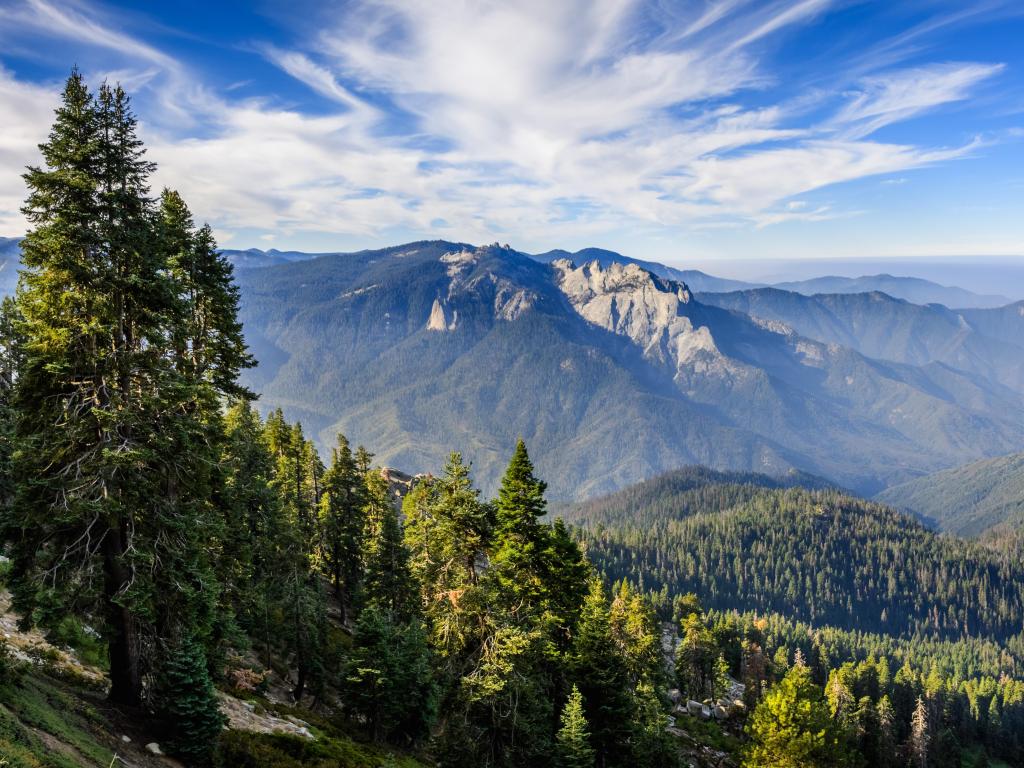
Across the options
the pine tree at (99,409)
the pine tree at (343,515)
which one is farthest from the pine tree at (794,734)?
the pine tree at (99,409)

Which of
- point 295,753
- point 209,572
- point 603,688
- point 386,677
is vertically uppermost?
point 209,572

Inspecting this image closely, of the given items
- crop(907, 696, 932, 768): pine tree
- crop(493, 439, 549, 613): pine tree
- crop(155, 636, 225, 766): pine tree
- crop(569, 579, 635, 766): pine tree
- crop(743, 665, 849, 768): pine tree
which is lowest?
crop(907, 696, 932, 768): pine tree

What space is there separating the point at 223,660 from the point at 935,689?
486 feet

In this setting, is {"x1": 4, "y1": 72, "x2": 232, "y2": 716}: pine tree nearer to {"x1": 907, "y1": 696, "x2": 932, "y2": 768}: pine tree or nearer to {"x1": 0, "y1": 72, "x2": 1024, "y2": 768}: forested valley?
{"x1": 0, "y1": 72, "x2": 1024, "y2": 768}: forested valley

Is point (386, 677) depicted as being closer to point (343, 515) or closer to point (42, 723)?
point (42, 723)

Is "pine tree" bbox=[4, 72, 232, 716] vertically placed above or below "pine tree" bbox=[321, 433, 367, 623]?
above

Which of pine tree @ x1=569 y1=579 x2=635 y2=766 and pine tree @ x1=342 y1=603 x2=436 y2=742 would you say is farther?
pine tree @ x1=569 y1=579 x2=635 y2=766

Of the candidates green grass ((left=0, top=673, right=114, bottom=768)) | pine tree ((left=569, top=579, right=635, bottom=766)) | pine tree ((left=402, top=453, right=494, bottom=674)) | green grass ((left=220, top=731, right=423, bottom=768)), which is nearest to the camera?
green grass ((left=0, top=673, right=114, bottom=768))

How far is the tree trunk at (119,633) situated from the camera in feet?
55.1

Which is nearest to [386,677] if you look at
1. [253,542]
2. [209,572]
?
[253,542]

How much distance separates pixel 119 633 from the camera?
671 inches

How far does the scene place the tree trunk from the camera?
55.1ft

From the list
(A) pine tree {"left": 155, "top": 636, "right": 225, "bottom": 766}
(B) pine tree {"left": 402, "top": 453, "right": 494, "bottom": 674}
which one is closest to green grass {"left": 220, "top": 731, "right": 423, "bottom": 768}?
(A) pine tree {"left": 155, "top": 636, "right": 225, "bottom": 766}

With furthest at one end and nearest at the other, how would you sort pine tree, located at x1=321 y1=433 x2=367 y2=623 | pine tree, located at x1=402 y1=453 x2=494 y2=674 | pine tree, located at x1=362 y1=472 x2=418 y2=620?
pine tree, located at x1=321 y1=433 x2=367 y2=623, pine tree, located at x1=362 y1=472 x2=418 y2=620, pine tree, located at x1=402 y1=453 x2=494 y2=674
